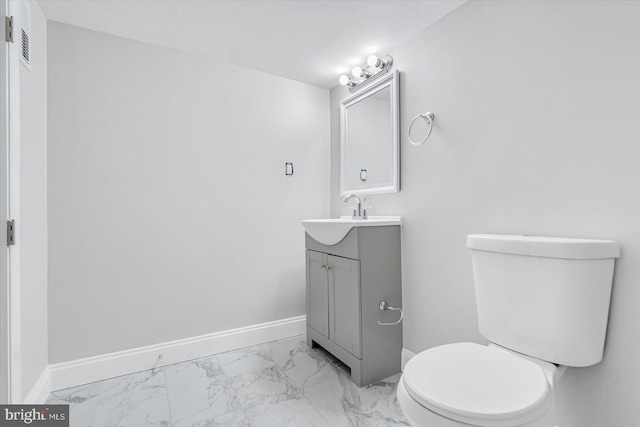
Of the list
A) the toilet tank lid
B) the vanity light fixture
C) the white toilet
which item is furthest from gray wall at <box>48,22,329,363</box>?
the toilet tank lid

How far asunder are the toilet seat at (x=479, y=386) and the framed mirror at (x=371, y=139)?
1.13 m

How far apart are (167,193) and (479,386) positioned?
1937 mm

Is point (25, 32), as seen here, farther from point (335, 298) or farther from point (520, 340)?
point (520, 340)

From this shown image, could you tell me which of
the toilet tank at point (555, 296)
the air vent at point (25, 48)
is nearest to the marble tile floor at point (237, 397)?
the toilet tank at point (555, 296)

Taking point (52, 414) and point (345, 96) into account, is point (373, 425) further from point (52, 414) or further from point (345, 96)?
point (345, 96)

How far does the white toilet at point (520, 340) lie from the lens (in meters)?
0.86

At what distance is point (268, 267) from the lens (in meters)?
2.41

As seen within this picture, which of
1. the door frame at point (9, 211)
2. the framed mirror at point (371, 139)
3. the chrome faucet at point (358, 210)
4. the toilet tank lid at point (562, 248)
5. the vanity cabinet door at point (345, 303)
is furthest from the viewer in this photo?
the chrome faucet at point (358, 210)

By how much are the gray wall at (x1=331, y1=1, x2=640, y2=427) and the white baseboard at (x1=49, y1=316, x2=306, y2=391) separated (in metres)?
1.03

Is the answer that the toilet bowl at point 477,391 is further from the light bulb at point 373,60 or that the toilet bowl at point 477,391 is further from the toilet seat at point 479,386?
the light bulb at point 373,60

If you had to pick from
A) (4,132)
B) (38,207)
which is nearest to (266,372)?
(38,207)

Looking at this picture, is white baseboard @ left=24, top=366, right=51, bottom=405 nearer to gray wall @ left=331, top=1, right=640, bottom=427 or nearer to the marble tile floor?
the marble tile floor

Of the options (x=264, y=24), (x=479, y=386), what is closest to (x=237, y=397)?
(x=479, y=386)

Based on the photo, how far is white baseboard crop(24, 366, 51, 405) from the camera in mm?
1471
